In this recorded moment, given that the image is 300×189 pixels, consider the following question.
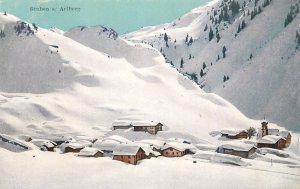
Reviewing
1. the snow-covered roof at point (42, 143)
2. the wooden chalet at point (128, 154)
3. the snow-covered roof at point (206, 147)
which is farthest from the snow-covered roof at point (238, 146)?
the snow-covered roof at point (42, 143)

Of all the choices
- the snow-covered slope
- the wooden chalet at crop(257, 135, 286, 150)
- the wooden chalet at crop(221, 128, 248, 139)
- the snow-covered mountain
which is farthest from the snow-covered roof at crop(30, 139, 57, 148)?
the snow-covered mountain

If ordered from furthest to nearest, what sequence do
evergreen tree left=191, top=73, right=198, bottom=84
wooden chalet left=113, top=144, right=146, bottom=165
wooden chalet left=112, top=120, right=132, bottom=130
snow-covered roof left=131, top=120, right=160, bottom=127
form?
1. evergreen tree left=191, top=73, right=198, bottom=84
2. wooden chalet left=112, top=120, right=132, bottom=130
3. snow-covered roof left=131, top=120, right=160, bottom=127
4. wooden chalet left=113, top=144, right=146, bottom=165

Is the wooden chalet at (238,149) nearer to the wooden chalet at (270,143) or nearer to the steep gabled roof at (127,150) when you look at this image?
the wooden chalet at (270,143)

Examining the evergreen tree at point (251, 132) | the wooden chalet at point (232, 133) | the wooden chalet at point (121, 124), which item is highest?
the evergreen tree at point (251, 132)

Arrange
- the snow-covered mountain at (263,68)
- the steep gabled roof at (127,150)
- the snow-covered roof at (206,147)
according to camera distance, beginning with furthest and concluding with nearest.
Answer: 1. the snow-covered mountain at (263,68)
2. the snow-covered roof at (206,147)
3. the steep gabled roof at (127,150)

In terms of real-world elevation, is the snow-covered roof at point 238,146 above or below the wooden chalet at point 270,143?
below

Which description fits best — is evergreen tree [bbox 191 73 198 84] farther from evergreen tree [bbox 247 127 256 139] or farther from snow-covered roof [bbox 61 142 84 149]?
snow-covered roof [bbox 61 142 84 149]

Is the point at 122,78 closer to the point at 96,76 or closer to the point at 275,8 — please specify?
the point at 96,76
